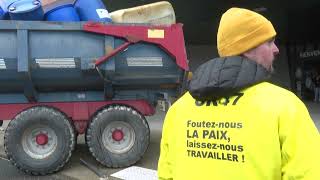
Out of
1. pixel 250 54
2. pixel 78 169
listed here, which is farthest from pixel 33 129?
pixel 250 54

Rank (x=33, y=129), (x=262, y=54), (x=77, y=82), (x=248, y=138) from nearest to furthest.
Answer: (x=248, y=138), (x=262, y=54), (x=33, y=129), (x=77, y=82)

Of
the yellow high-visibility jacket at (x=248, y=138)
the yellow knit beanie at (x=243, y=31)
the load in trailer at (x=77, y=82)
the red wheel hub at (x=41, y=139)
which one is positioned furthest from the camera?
the red wheel hub at (x=41, y=139)

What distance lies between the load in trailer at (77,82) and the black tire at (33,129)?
1 cm

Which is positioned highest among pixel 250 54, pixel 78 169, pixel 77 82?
pixel 250 54

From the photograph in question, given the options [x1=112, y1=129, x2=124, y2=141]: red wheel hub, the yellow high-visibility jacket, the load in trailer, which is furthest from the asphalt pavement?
the yellow high-visibility jacket

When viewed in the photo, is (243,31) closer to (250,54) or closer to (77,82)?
(250,54)

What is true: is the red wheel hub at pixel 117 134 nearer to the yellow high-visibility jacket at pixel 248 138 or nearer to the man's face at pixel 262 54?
the yellow high-visibility jacket at pixel 248 138

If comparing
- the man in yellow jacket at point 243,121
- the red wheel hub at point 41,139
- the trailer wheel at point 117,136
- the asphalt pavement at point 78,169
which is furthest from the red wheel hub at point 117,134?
the man in yellow jacket at point 243,121

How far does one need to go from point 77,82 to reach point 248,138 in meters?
5.04

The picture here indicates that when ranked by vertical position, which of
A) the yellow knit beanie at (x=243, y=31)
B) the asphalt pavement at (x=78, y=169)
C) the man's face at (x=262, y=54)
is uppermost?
the yellow knit beanie at (x=243, y=31)

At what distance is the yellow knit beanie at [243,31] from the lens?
1.86m

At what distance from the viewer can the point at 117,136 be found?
666 cm

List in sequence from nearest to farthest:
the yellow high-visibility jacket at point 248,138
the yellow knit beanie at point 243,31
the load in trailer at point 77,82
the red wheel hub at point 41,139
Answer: the yellow high-visibility jacket at point 248,138
the yellow knit beanie at point 243,31
the load in trailer at point 77,82
the red wheel hub at point 41,139

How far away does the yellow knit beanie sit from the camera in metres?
1.86
